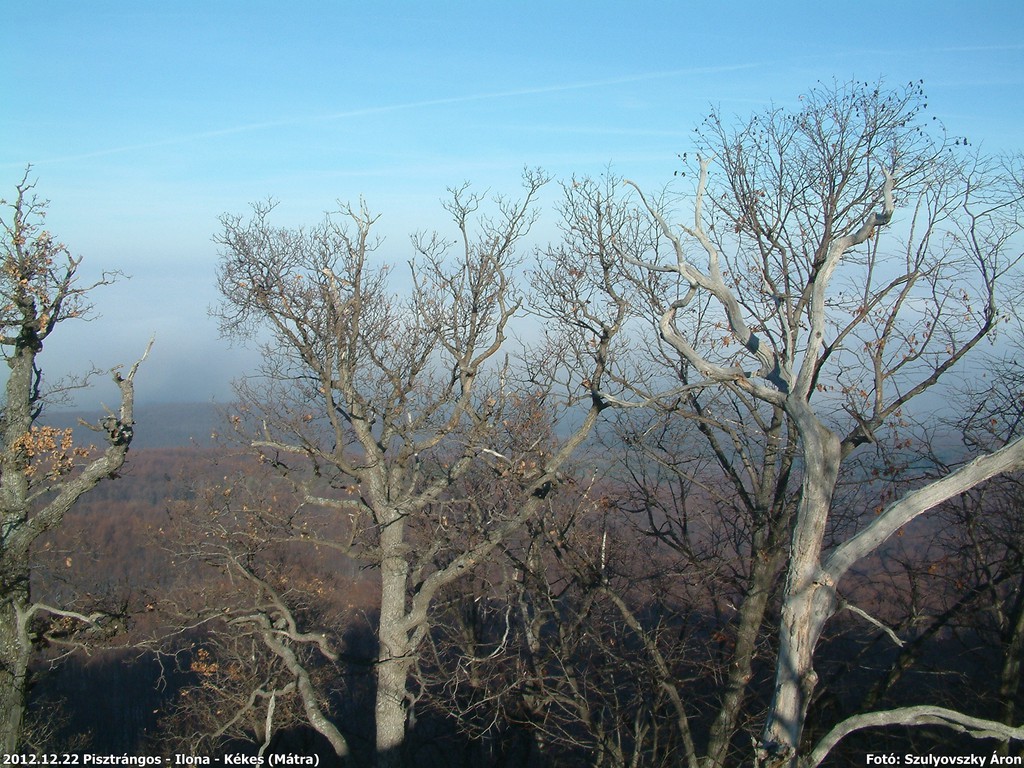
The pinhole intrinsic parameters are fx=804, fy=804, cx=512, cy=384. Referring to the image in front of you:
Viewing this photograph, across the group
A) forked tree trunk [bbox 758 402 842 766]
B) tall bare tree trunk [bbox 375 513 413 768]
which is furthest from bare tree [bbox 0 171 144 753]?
forked tree trunk [bbox 758 402 842 766]

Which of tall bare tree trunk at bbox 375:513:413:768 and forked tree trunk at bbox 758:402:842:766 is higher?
forked tree trunk at bbox 758:402:842:766

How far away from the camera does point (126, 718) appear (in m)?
26.3

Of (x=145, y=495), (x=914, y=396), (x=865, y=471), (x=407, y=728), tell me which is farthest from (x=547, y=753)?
(x=145, y=495)

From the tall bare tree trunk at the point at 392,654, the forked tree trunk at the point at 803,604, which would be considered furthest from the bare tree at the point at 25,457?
the forked tree trunk at the point at 803,604

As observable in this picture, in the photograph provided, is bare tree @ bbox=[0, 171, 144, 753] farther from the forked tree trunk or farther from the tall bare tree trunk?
the forked tree trunk

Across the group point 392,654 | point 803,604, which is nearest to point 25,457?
point 392,654

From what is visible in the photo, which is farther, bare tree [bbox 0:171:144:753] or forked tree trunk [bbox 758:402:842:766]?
bare tree [bbox 0:171:144:753]

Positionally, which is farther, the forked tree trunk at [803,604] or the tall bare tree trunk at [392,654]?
the tall bare tree trunk at [392,654]

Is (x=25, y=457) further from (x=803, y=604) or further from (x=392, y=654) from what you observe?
(x=803, y=604)

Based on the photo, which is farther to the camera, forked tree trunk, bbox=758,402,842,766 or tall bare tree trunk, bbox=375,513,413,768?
tall bare tree trunk, bbox=375,513,413,768

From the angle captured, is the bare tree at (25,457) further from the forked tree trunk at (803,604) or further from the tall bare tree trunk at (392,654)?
the forked tree trunk at (803,604)

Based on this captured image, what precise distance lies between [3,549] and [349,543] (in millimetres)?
4960

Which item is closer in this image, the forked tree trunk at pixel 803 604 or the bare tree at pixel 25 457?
the forked tree trunk at pixel 803 604

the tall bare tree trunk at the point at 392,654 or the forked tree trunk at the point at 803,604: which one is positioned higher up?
the forked tree trunk at the point at 803,604
